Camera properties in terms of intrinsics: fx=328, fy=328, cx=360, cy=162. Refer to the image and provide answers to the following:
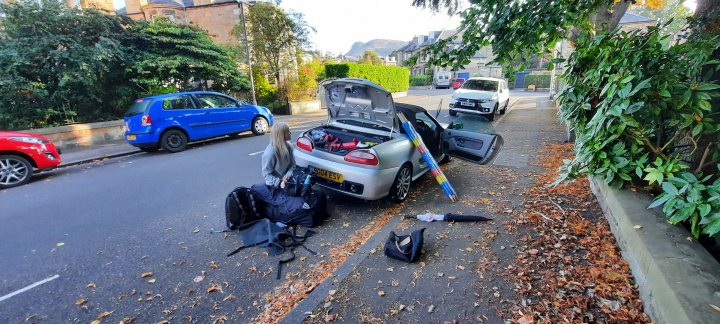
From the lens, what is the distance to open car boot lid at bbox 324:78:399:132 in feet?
15.8

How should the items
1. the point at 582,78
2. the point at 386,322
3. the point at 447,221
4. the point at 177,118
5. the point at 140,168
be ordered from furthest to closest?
the point at 177,118 < the point at 140,168 < the point at 447,221 < the point at 582,78 < the point at 386,322

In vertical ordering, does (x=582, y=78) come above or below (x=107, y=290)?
above

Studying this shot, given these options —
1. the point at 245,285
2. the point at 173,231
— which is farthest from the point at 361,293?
the point at 173,231

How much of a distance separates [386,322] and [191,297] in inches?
70.1

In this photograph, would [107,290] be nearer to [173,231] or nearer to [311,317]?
[173,231]

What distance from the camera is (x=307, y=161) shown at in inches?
191

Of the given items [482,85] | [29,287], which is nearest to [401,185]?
[29,287]

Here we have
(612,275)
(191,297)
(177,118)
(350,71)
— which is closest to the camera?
(612,275)

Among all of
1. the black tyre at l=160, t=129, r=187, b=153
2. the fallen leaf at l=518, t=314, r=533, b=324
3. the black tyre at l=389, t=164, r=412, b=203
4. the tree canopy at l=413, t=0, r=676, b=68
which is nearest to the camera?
the fallen leaf at l=518, t=314, r=533, b=324

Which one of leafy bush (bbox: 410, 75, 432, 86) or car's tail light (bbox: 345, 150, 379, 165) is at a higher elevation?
leafy bush (bbox: 410, 75, 432, 86)

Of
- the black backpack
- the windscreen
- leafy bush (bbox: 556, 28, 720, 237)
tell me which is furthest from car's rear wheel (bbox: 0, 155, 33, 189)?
the windscreen

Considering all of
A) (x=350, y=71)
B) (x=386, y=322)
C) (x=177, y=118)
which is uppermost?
(x=350, y=71)

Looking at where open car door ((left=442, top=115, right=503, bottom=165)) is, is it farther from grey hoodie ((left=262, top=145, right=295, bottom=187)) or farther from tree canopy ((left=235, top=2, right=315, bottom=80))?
tree canopy ((left=235, top=2, right=315, bottom=80))

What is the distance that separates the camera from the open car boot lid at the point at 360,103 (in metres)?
4.82
